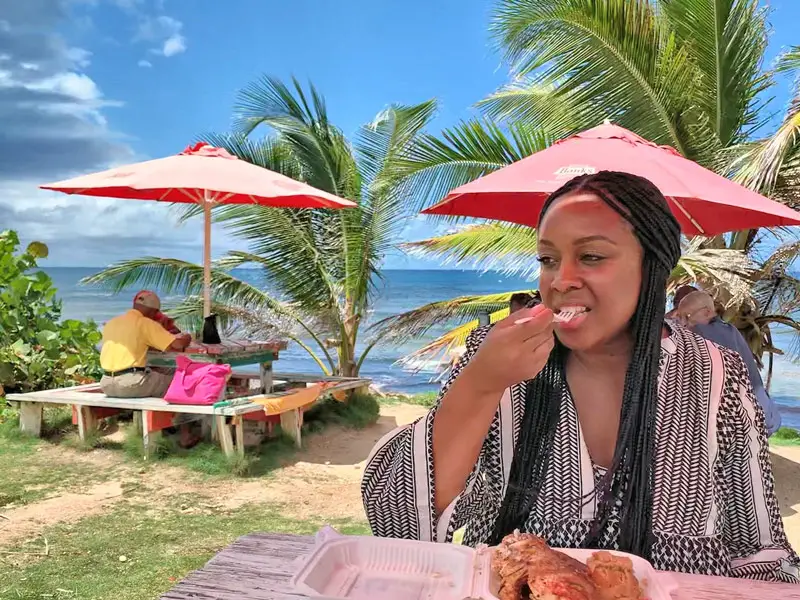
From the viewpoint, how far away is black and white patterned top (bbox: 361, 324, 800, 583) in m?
1.43

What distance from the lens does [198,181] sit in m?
6.01

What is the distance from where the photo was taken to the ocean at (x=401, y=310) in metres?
19.2

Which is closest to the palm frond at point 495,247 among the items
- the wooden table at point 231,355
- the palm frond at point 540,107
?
the palm frond at point 540,107

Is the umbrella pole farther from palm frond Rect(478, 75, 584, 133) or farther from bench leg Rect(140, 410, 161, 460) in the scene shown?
palm frond Rect(478, 75, 584, 133)

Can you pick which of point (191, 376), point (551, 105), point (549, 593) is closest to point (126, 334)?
point (191, 376)

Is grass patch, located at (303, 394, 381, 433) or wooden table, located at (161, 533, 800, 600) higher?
wooden table, located at (161, 533, 800, 600)

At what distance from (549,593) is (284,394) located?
5.82 metres

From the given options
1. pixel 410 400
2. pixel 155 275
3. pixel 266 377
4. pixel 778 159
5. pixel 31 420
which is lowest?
pixel 410 400

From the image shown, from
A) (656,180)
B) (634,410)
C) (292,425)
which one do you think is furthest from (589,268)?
(292,425)

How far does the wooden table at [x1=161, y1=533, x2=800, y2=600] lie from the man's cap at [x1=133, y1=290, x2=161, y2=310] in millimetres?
5298

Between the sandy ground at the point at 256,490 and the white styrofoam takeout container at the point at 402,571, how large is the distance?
3.78 meters

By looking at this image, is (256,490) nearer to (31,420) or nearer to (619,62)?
(31,420)

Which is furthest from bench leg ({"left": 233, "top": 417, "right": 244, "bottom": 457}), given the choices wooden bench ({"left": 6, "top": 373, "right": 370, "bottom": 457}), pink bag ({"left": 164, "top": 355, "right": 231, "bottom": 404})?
pink bag ({"left": 164, "top": 355, "right": 231, "bottom": 404})

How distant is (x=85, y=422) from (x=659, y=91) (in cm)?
656
